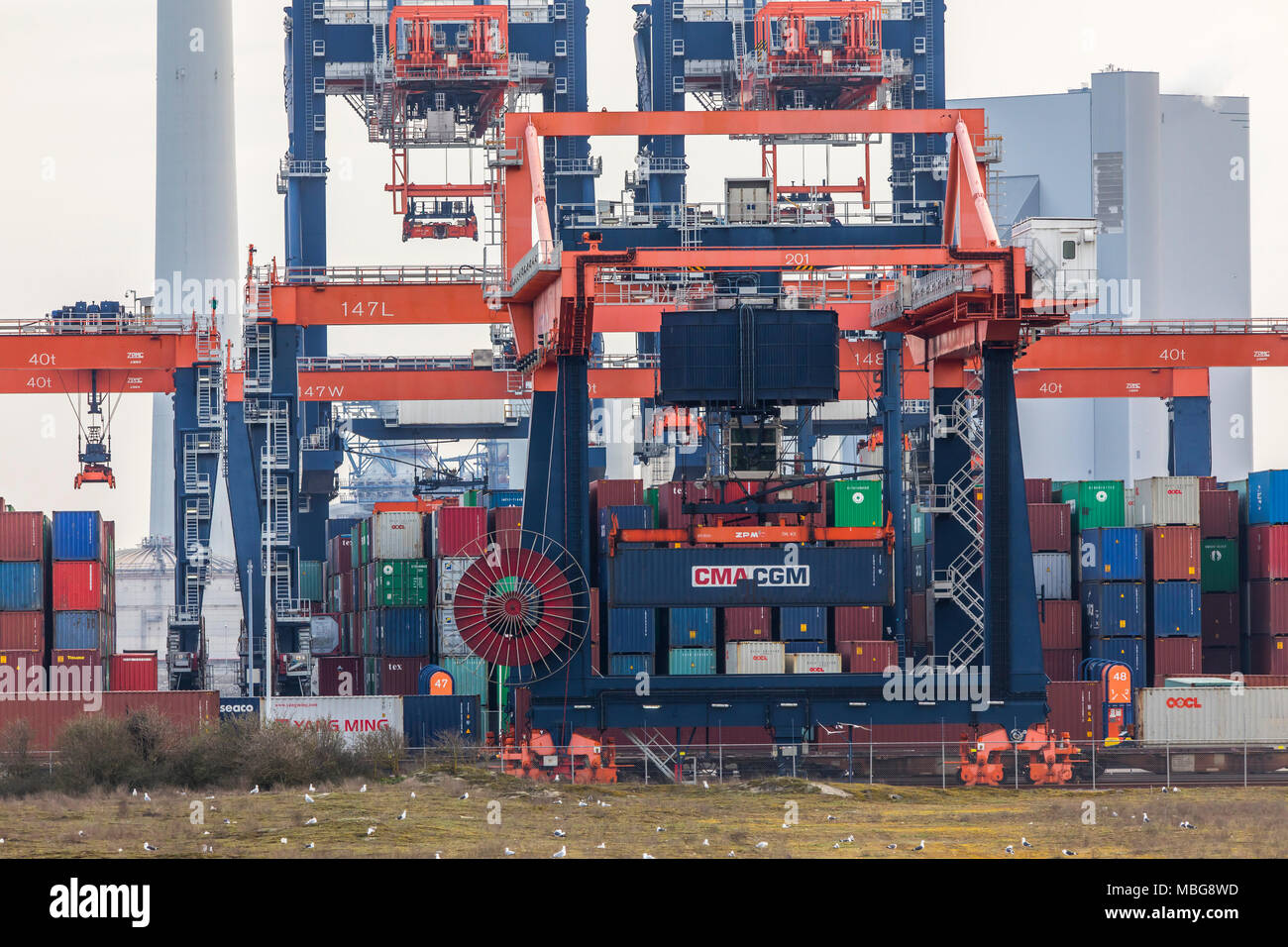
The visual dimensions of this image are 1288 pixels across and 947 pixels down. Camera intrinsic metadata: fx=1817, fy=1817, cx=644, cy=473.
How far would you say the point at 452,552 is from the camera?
2223 inches

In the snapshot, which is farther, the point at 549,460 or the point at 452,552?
the point at 452,552

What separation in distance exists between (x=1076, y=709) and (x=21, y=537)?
31226 mm

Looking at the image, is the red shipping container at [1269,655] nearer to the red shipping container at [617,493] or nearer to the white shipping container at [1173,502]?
the white shipping container at [1173,502]

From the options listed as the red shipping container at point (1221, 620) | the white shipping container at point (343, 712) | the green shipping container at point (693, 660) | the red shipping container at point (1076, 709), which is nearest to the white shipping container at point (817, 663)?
the green shipping container at point (693, 660)

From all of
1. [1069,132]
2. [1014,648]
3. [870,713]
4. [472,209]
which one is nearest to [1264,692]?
[1014,648]

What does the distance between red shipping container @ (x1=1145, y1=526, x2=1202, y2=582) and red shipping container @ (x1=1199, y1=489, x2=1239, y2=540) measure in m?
3.45

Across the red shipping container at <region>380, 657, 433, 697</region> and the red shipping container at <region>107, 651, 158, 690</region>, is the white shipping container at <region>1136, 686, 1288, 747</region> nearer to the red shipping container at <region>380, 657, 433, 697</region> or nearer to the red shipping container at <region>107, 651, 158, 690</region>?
the red shipping container at <region>380, 657, 433, 697</region>

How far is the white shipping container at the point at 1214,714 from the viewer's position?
47.3 metres

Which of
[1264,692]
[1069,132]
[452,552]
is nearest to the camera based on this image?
[1264,692]

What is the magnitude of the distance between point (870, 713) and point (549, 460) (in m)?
9.53

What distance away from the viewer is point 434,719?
4675 centimetres

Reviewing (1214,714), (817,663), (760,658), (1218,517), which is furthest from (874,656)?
(1218,517)

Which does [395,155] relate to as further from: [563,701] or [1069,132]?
[1069,132]

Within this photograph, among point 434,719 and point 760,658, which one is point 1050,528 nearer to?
point 760,658
